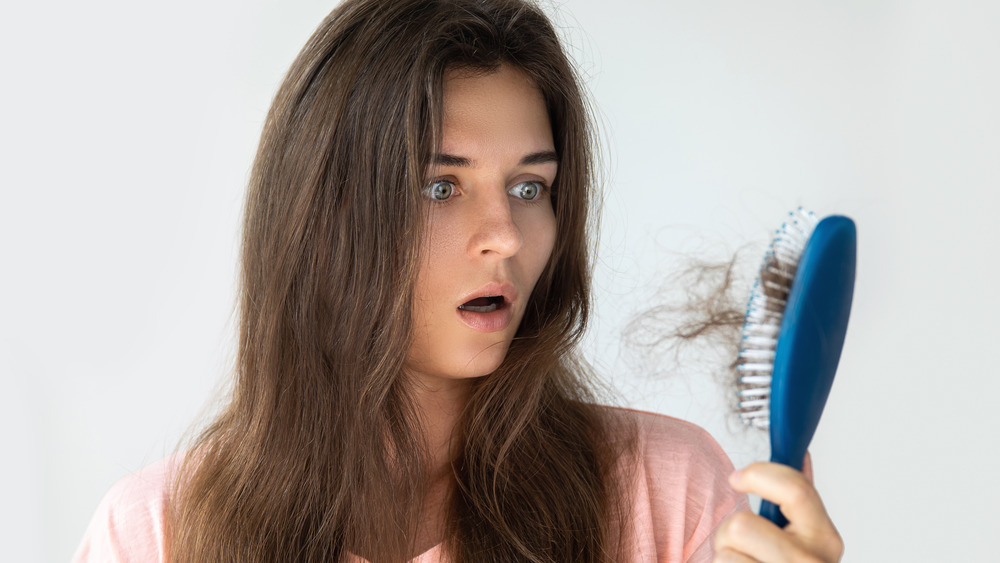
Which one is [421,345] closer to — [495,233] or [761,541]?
[495,233]

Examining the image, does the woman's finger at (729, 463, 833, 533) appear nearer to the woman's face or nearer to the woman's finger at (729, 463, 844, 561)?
the woman's finger at (729, 463, 844, 561)

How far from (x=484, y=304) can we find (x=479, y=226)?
6.3 inches

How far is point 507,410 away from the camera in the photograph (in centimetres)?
148

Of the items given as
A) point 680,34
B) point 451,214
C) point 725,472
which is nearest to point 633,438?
point 725,472

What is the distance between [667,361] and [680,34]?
823mm

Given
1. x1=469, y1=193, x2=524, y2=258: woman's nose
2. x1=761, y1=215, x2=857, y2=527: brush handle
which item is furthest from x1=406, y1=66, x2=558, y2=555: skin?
x1=761, y1=215, x2=857, y2=527: brush handle

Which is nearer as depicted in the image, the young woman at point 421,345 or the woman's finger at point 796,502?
the woman's finger at point 796,502

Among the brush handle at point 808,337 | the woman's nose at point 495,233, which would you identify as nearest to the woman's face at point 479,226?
the woman's nose at point 495,233

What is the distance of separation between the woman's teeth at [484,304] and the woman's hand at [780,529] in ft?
1.74

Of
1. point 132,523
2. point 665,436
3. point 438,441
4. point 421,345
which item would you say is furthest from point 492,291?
point 132,523

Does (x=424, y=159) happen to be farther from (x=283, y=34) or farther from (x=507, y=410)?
(x=283, y=34)

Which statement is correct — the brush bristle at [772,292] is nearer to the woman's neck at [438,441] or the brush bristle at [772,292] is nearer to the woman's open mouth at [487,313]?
the woman's open mouth at [487,313]

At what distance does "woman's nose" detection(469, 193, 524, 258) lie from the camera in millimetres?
1282

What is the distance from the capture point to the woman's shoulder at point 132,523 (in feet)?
4.83
